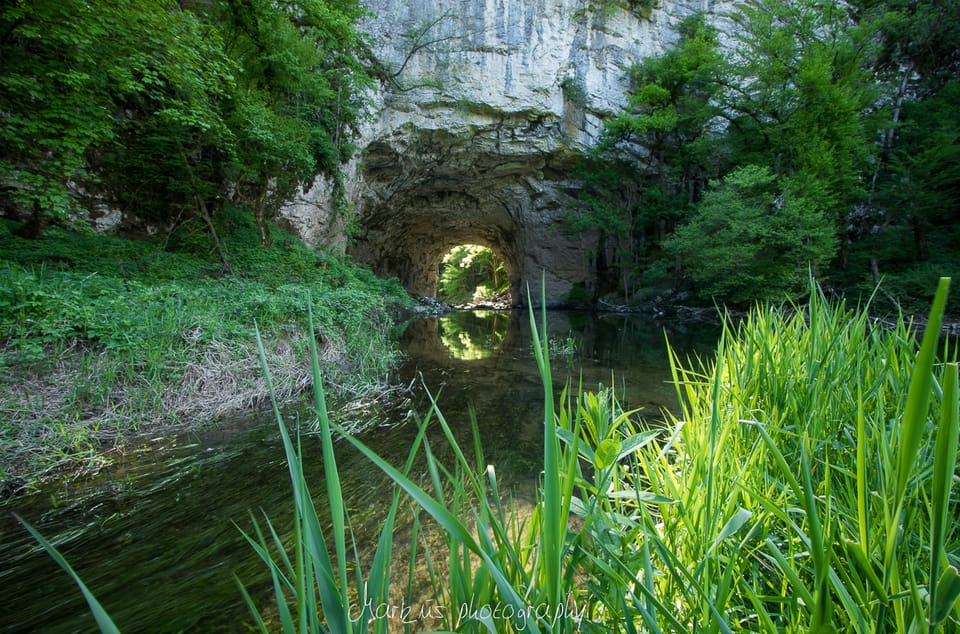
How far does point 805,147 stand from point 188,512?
49.2 feet

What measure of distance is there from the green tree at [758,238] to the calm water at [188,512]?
795 cm

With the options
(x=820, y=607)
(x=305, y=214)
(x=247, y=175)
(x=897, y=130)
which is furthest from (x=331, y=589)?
(x=897, y=130)

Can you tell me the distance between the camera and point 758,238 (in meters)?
10.4

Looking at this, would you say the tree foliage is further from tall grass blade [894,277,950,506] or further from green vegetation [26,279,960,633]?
tall grass blade [894,277,950,506]

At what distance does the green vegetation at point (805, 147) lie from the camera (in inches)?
388

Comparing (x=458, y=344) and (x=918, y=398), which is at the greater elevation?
(x=918, y=398)

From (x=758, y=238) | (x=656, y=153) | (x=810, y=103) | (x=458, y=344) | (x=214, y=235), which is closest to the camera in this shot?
(x=214, y=235)

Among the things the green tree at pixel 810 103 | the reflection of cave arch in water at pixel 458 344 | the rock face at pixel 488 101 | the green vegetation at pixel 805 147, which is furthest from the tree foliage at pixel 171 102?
the green tree at pixel 810 103

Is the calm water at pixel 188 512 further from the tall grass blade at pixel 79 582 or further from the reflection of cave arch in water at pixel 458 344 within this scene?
the reflection of cave arch in water at pixel 458 344

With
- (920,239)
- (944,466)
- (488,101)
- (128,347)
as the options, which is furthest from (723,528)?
(488,101)

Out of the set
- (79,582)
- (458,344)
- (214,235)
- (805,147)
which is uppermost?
(805,147)

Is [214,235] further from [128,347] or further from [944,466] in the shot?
[944,466]

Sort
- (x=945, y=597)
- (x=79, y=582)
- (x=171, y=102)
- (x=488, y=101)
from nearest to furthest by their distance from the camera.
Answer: (x=79, y=582)
(x=945, y=597)
(x=171, y=102)
(x=488, y=101)

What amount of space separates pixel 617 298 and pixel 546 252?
466 cm
